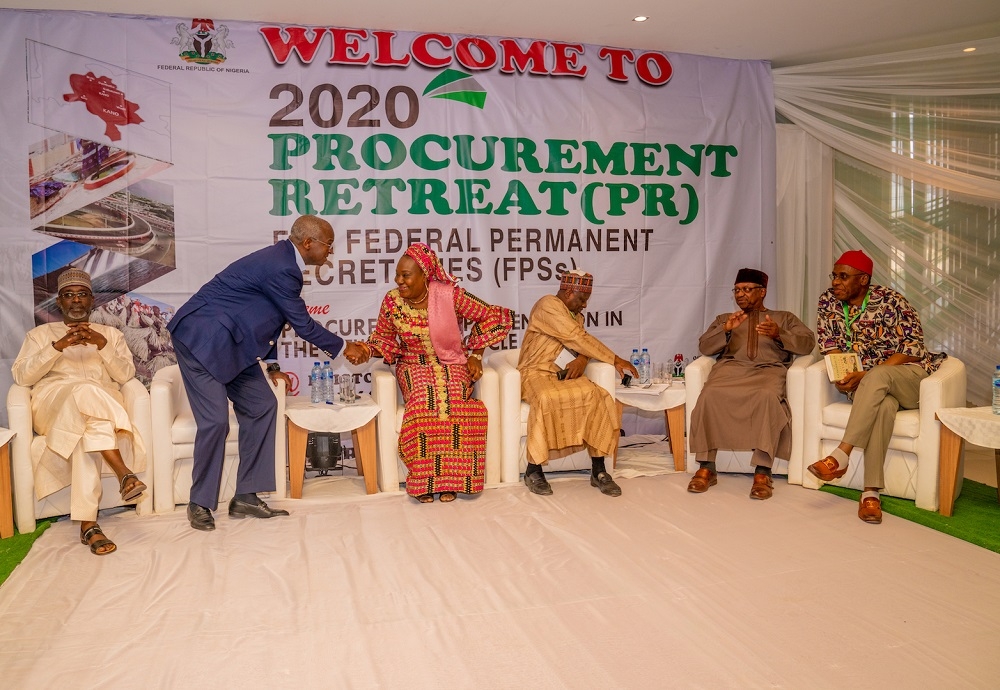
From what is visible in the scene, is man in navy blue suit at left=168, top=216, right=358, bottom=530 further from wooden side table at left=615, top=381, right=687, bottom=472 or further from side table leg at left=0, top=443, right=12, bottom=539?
wooden side table at left=615, top=381, right=687, bottom=472

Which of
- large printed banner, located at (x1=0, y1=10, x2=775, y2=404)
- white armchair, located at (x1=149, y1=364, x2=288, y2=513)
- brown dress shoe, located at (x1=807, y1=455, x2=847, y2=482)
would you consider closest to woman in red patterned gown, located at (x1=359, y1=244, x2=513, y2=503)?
Result: white armchair, located at (x1=149, y1=364, x2=288, y2=513)

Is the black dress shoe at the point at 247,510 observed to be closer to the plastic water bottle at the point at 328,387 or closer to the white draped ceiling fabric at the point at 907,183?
the plastic water bottle at the point at 328,387

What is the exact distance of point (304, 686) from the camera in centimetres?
273

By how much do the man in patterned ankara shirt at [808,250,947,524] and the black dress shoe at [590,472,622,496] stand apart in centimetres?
107

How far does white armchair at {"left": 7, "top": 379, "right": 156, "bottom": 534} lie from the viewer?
429cm

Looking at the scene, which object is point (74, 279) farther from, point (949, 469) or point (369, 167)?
point (949, 469)

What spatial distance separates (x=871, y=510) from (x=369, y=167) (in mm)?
3769

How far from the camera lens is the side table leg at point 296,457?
4.94 m

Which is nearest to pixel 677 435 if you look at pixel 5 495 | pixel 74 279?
pixel 74 279

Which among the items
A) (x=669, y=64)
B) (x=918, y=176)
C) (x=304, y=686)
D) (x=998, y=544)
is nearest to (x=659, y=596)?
(x=304, y=686)

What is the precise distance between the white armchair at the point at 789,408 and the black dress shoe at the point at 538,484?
37.5 inches

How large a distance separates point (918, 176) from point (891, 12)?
3.69 feet

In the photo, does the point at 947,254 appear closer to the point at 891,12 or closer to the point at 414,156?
the point at 891,12

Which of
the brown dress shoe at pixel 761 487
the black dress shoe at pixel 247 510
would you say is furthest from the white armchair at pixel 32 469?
the brown dress shoe at pixel 761 487
